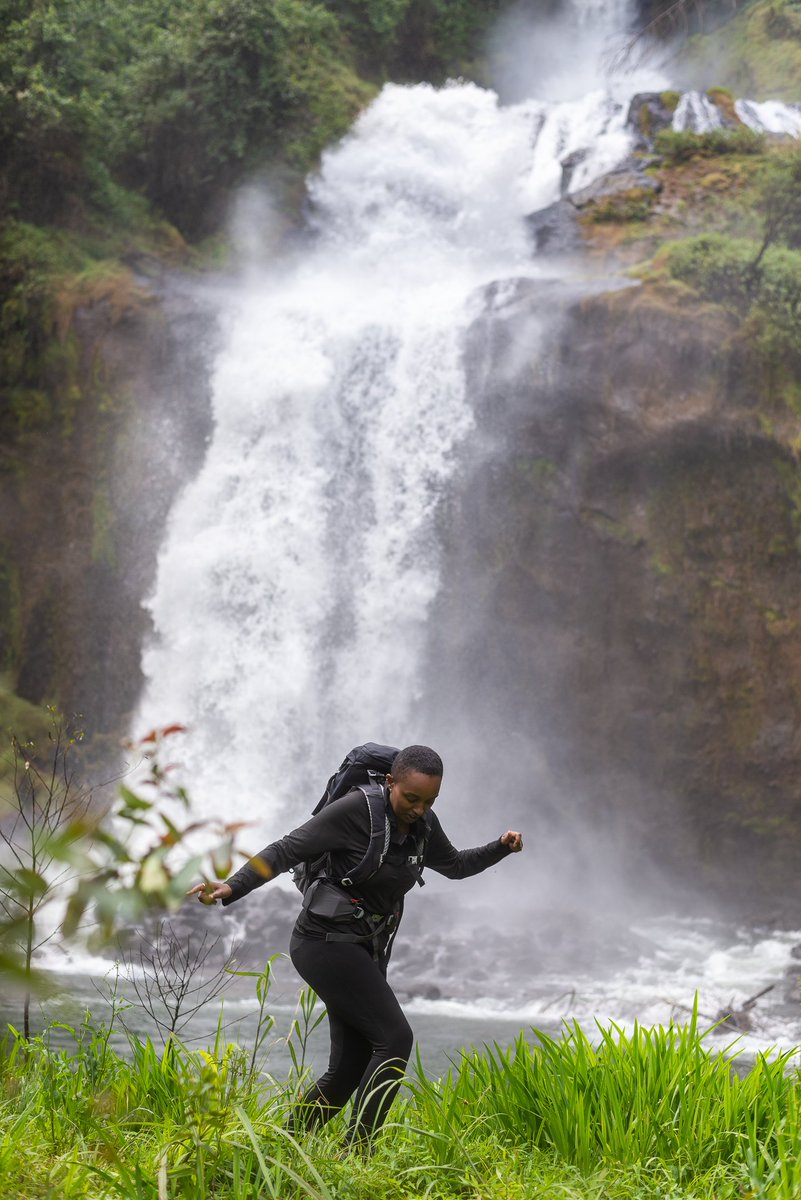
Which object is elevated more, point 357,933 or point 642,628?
point 642,628

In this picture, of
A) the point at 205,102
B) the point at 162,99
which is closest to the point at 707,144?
the point at 205,102

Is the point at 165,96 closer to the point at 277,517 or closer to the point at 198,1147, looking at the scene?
the point at 277,517

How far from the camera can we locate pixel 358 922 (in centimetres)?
349

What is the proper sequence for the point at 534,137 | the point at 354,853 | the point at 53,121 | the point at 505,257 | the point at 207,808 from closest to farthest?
the point at 354,853 → the point at 207,808 → the point at 53,121 → the point at 505,257 → the point at 534,137

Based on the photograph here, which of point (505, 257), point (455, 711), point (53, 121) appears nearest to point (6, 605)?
point (455, 711)

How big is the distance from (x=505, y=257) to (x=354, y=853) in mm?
16534

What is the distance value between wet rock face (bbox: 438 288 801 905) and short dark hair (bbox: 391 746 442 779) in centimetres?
1024

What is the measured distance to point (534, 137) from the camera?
20547 millimetres

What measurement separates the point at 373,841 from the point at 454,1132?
33.3 inches

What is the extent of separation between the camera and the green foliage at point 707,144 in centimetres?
1714

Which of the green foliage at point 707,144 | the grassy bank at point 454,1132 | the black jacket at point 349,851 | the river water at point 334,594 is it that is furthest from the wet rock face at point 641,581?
the black jacket at point 349,851

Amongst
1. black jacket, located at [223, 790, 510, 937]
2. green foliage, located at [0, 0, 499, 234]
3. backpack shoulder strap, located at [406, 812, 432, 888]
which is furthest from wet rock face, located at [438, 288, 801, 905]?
black jacket, located at [223, 790, 510, 937]

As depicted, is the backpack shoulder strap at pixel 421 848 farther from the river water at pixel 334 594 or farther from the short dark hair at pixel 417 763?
the river water at pixel 334 594

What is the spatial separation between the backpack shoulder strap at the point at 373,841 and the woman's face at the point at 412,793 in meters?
0.05
